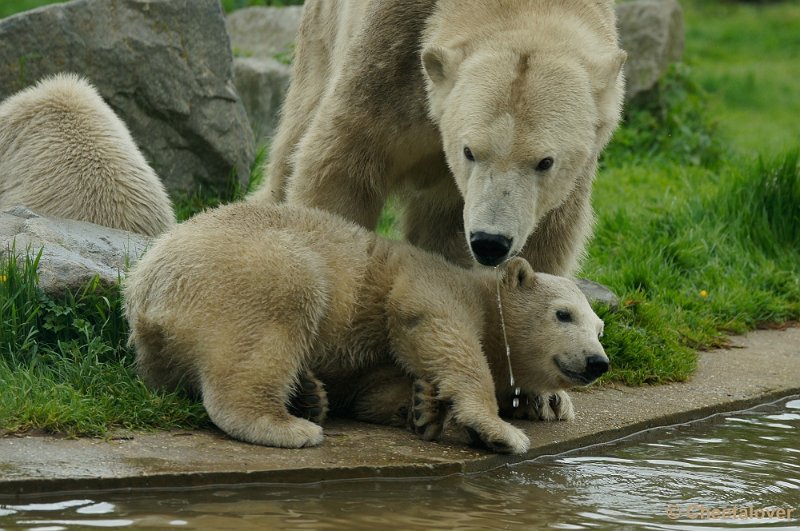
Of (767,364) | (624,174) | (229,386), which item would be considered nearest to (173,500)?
(229,386)

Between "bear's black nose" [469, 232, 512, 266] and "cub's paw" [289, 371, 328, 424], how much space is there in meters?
0.75

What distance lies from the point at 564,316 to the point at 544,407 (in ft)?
1.37

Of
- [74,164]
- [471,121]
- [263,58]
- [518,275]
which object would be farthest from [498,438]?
[263,58]

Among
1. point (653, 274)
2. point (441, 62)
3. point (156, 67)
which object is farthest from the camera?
point (156, 67)

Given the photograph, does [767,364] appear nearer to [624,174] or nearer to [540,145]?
[540,145]

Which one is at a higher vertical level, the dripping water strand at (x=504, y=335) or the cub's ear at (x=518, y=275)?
the cub's ear at (x=518, y=275)

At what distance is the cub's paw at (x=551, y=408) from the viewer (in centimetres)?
480

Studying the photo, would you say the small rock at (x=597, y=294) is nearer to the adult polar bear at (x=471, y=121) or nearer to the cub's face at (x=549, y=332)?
the adult polar bear at (x=471, y=121)

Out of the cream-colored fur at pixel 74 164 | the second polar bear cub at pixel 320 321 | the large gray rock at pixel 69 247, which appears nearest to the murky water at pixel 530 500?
the second polar bear cub at pixel 320 321

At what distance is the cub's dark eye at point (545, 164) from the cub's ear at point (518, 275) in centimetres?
37

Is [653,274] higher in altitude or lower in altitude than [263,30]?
lower

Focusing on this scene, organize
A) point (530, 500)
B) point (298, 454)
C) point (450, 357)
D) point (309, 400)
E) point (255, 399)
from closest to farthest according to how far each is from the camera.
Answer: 1. point (530, 500)
2. point (298, 454)
3. point (255, 399)
4. point (450, 357)
5. point (309, 400)

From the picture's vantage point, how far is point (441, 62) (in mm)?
4770

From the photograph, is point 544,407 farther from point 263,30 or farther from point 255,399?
point 263,30
